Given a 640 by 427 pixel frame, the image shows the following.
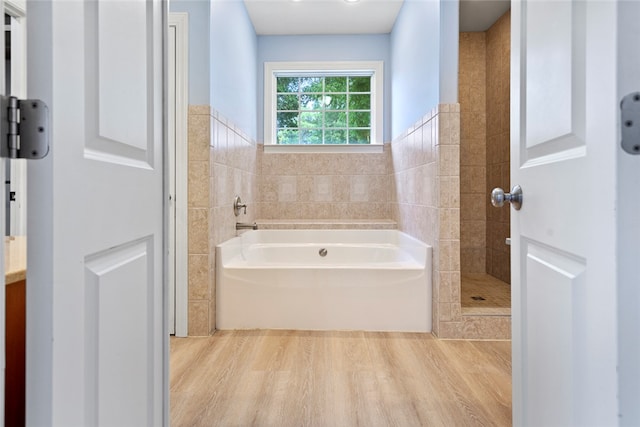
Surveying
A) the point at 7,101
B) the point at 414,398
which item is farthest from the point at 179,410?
the point at 7,101

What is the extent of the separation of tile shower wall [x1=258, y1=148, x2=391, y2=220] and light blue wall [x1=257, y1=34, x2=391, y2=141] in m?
0.45

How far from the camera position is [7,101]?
1.91ft

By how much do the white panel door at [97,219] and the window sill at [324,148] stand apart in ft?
10.3

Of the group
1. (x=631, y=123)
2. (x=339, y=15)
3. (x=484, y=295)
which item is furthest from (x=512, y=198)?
(x=339, y=15)

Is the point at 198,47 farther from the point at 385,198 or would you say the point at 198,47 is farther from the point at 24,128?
the point at 385,198

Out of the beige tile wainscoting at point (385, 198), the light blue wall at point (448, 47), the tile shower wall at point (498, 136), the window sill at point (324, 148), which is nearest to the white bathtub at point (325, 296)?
the beige tile wainscoting at point (385, 198)

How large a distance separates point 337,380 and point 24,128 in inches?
66.6

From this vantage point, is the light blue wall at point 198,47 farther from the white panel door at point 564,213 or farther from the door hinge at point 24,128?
the door hinge at point 24,128

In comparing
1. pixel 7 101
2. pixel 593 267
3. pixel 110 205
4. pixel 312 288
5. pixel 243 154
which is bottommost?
pixel 312 288

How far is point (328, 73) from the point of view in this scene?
4.22m

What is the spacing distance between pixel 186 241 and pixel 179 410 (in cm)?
109

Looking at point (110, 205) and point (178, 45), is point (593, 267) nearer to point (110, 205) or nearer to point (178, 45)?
point (110, 205)

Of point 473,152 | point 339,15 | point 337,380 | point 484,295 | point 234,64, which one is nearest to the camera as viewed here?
point 337,380

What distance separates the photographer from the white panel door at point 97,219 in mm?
596
